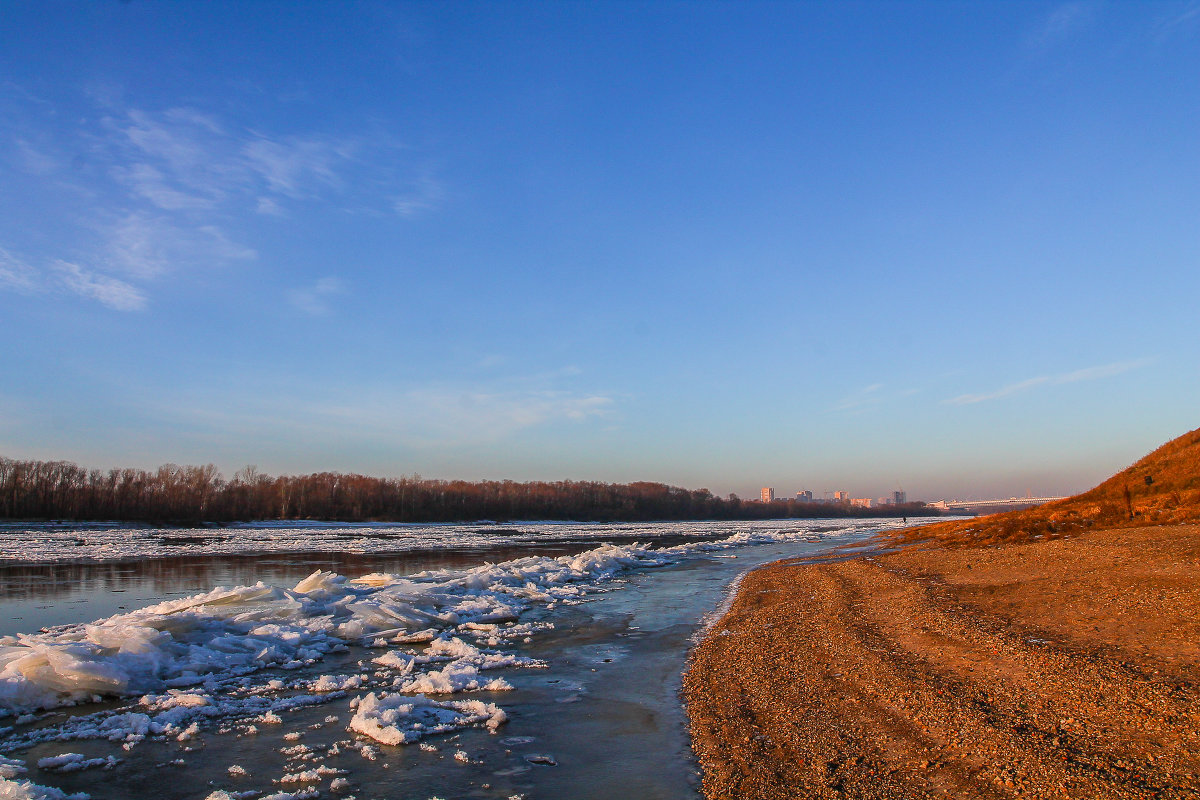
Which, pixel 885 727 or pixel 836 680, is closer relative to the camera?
pixel 885 727

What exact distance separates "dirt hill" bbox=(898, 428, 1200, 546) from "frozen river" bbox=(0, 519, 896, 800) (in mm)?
17058

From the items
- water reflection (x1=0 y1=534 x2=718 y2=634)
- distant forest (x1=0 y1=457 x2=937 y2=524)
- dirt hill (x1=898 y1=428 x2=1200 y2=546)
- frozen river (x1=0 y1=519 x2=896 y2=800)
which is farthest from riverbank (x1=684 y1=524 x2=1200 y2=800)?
distant forest (x1=0 y1=457 x2=937 y2=524)

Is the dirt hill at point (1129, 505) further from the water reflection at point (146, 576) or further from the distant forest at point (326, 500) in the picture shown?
the distant forest at point (326, 500)

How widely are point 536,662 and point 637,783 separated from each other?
16.3 feet

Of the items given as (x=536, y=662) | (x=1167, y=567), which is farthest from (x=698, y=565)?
(x=536, y=662)

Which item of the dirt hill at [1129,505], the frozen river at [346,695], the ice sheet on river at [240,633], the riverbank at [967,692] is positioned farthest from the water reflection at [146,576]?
the dirt hill at [1129,505]

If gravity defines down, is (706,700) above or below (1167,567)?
below

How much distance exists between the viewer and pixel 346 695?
26.9 feet

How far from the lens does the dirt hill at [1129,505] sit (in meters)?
24.0

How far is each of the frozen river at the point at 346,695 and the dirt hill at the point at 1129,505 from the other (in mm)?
17058

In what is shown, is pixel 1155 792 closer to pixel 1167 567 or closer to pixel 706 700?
pixel 706 700

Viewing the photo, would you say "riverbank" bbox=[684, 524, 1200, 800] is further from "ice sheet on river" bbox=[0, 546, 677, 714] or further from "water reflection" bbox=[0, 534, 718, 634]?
"water reflection" bbox=[0, 534, 718, 634]

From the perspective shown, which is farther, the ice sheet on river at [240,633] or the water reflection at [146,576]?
the water reflection at [146,576]

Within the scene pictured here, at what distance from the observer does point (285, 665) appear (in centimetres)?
992
